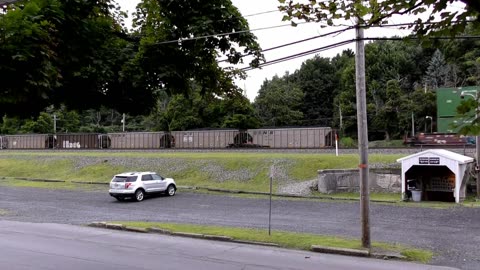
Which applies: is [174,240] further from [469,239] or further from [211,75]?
[469,239]

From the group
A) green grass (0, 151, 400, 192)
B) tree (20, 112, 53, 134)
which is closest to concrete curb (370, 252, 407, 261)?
green grass (0, 151, 400, 192)

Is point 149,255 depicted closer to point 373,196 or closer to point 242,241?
point 242,241

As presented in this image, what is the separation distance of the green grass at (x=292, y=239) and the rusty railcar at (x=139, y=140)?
4441cm

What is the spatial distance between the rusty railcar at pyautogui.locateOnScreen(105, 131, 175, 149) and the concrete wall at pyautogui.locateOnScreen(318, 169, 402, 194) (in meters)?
36.3

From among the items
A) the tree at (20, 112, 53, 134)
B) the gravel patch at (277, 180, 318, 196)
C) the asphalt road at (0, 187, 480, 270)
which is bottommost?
the asphalt road at (0, 187, 480, 270)

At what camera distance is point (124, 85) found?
7809 millimetres

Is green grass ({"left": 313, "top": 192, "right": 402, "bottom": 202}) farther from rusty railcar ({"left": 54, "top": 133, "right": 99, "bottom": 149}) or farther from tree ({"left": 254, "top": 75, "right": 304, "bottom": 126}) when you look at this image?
tree ({"left": 254, "top": 75, "right": 304, "bottom": 126})

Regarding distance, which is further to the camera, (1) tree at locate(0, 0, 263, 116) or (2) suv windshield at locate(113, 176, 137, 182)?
(2) suv windshield at locate(113, 176, 137, 182)

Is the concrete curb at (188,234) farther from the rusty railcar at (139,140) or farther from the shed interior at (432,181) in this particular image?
the rusty railcar at (139,140)

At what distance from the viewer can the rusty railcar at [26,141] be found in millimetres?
73250

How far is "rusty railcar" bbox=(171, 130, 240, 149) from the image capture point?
188 ft

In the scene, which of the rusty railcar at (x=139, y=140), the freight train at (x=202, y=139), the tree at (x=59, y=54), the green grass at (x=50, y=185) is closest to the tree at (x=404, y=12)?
the tree at (x=59, y=54)

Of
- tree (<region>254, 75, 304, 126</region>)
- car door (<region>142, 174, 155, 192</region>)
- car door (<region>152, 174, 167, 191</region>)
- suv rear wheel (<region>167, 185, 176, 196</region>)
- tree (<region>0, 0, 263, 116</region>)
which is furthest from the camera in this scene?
tree (<region>254, 75, 304, 126</region>)

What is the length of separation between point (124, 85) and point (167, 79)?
28.3 inches
